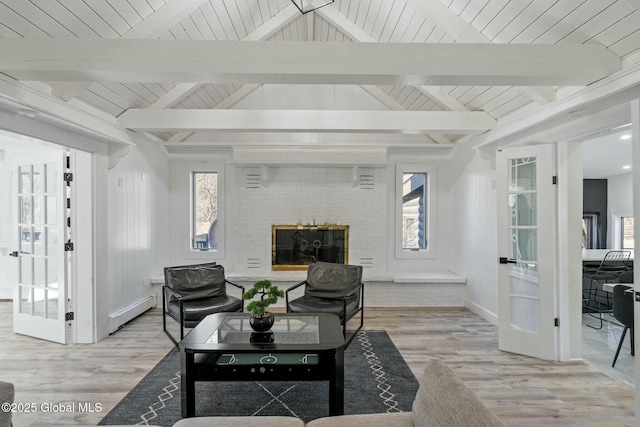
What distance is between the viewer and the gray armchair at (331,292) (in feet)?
11.8

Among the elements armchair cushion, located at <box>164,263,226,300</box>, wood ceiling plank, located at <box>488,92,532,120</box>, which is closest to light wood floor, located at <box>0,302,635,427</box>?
armchair cushion, located at <box>164,263,226,300</box>

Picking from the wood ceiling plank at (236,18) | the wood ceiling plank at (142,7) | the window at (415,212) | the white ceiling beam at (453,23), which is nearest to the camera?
the wood ceiling plank at (142,7)

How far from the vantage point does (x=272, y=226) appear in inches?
211

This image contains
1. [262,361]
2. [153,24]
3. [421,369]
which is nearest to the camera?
[262,361]

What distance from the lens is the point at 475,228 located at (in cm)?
470

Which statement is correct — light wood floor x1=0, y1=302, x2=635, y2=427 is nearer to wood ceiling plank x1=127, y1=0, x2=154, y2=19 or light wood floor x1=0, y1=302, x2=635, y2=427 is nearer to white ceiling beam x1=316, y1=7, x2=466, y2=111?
white ceiling beam x1=316, y1=7, x2=466, y2=111

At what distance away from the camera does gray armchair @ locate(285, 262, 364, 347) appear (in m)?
3.58

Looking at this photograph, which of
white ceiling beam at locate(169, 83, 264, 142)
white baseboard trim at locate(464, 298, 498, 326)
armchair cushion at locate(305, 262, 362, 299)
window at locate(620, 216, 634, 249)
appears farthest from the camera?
window at locate(620, 216, 634, 249)

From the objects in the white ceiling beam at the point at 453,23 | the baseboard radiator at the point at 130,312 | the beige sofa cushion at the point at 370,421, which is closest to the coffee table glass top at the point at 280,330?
the beige sofa cushion at the point at 370,421

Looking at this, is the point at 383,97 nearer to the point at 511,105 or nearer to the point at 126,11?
the point at 511,105

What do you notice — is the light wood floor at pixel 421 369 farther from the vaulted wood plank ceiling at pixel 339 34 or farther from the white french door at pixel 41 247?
the vaulted wood plank ceiling at pixel 339 34

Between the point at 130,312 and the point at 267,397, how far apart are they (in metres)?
2.58

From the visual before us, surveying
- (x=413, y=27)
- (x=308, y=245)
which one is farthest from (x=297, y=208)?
(x=413, y=27)

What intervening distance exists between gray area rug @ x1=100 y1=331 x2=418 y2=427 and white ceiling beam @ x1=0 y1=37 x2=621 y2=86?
227 centimetres
